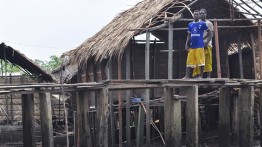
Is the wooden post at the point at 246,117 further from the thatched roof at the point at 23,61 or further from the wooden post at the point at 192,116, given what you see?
the thatched roof at the point at 23,61

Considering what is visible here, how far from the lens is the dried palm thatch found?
13258 mm

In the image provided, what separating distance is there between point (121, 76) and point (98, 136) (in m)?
5.15

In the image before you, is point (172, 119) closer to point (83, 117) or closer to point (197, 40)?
point (197, 40)

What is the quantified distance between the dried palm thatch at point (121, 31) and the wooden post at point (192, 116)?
10.7ft

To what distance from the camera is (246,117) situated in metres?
11.6

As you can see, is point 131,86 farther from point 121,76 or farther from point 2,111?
point 2,111

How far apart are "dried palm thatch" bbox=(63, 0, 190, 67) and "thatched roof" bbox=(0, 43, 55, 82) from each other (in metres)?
1.06

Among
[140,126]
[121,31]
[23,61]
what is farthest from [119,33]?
[23,61]

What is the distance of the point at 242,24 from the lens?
→ 15.1 metres

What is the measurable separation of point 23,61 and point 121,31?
13.6 ft

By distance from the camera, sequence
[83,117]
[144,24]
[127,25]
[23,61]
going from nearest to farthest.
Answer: [83,117]
[144,24]
[127,25]
[23,61]

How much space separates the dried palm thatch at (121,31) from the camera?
13.3m

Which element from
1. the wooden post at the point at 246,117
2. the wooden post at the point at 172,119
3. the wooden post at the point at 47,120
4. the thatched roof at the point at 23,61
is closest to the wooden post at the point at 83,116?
the wooden post at the point at 47,120

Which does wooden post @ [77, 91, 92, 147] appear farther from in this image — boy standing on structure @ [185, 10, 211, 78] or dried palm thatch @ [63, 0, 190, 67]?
boy standing on structure @ [185, 10, 211, 78]
